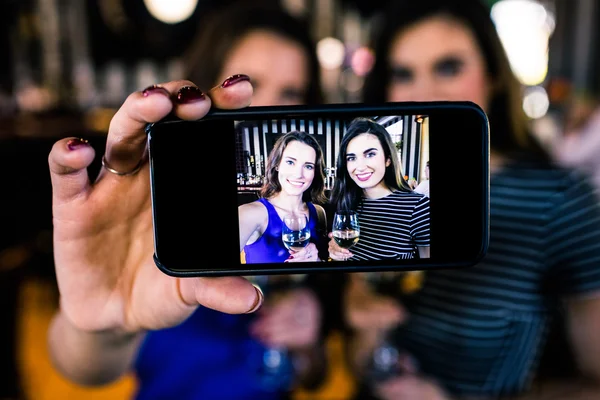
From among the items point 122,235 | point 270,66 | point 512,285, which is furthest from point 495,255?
point 122,235

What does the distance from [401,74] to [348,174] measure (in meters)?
0.59

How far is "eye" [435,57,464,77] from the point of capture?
3.07ft

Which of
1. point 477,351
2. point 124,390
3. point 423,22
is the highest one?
point 423,22

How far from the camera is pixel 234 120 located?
18.2 inches

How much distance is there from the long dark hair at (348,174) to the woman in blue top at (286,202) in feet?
0.05

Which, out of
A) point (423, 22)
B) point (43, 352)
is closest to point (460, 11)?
point (423, 22)

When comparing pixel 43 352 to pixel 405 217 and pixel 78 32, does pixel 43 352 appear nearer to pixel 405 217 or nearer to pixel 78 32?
pixel 405 217

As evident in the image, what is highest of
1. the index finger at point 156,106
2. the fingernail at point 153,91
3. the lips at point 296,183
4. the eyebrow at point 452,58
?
the eyebrow at point 452,58

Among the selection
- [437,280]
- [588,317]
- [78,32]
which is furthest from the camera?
[78,32]

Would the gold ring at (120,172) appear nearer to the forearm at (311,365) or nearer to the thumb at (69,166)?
the thumb at (69,166)

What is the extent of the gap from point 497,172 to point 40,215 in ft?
6.00

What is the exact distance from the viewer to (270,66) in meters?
0.98

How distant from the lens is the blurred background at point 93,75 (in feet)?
4.78

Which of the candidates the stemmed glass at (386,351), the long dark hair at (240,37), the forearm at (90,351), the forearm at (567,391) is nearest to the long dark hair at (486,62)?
the long dark hair at (240,37)
